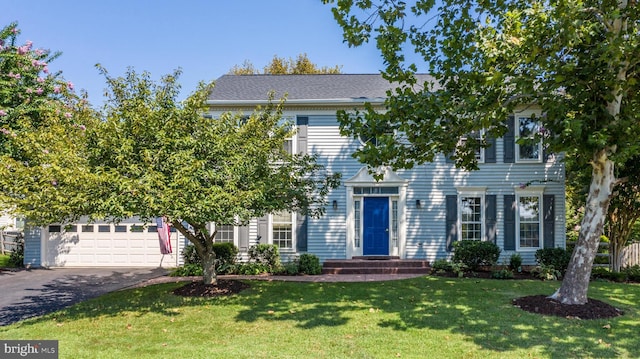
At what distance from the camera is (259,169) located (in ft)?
26.9

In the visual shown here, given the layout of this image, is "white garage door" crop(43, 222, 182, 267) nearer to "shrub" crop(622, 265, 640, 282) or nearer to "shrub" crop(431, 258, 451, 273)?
"shrub" crop(431, 258, 451, 273)

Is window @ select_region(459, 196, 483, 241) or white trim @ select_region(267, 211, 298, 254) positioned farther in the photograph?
window @ select_region(459, 196, 483, 241)

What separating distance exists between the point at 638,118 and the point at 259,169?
658cm

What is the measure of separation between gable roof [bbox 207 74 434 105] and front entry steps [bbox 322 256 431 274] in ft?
16.1

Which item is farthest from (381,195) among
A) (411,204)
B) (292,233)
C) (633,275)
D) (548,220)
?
(633,275)

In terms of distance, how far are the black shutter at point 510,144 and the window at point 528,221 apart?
123 centimetres

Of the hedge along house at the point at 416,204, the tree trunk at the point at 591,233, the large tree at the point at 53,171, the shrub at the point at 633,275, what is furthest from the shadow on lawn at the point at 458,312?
the large tree at the point at 53,171

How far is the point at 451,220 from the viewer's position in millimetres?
12758

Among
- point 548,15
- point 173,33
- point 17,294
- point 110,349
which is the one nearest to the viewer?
point 110,349

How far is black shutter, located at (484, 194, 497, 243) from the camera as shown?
41.8 feet

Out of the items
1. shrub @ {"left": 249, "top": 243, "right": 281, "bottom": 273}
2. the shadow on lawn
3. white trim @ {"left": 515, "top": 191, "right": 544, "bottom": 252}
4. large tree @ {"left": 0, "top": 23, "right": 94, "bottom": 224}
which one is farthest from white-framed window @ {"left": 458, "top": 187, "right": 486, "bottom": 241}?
large tree @ {"left": 0, "top": 23, "right": 94, "bottom": 224}

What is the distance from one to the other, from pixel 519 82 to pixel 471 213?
7.40 meters

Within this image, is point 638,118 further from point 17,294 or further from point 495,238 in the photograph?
point 17,294

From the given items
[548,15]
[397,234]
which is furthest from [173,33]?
[548,15]
